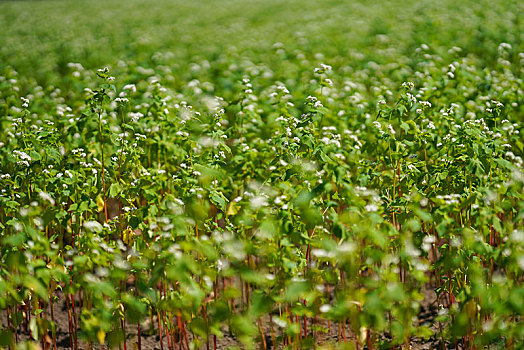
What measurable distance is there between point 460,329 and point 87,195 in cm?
252

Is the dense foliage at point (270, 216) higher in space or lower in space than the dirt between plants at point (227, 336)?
higher

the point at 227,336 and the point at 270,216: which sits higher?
the point at 270,216

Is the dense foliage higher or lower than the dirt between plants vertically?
higher

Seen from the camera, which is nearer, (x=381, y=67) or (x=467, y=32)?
(x=381, y=67)

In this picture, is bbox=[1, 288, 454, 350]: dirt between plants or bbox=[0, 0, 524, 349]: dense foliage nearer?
bbox=[0, 0, 524, 349]: dense foliage

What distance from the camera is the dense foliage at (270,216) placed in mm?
2799

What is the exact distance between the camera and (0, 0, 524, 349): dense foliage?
2.80m

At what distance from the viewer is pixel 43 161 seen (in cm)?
392

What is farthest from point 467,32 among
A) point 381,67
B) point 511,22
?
point 381,67

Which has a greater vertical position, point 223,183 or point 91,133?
point 91,133

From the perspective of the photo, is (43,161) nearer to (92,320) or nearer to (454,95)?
(92,320)

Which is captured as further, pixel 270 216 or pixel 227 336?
pixel 227 336

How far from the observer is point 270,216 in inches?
118

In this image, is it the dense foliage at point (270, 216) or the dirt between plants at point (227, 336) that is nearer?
the dense foliage at point (270, 216)
